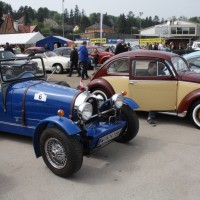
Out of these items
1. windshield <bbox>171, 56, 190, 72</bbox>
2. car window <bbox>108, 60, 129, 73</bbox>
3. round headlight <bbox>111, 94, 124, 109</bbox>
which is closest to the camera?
round headlight <bbox>111, 94, 124, 109</bbox>

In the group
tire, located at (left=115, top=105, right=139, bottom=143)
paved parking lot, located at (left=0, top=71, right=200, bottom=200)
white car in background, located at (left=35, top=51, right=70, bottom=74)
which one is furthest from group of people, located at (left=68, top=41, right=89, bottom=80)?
tire, located at (left=115, top=105, right=139, bottom=143)

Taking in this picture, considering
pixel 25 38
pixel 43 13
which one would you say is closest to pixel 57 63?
pixel 25 38

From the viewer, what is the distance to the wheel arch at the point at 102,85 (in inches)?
295

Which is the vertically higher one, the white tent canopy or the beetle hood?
the white tent canopy

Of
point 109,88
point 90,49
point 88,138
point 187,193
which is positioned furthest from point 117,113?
point 90,49

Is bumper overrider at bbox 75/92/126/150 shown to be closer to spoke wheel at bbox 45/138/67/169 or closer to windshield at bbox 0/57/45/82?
spoke wheel at bbox 45/138/67/169

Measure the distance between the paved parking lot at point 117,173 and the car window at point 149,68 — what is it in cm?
156

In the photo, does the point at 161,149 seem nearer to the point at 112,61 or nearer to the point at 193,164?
the point at 193,164

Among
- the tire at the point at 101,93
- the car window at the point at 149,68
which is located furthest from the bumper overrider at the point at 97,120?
the tire at the point at 101,93

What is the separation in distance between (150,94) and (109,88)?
1.08 metres

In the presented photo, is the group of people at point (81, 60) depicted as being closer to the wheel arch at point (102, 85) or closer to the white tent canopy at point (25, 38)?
the wheel arch at point (102, 85)

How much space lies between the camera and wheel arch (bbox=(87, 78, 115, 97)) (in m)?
7.50

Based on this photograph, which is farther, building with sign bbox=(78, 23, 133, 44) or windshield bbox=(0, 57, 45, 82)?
building with sign bbox=(78, 23, 133, 44)

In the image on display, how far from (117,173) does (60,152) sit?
0.86 m
